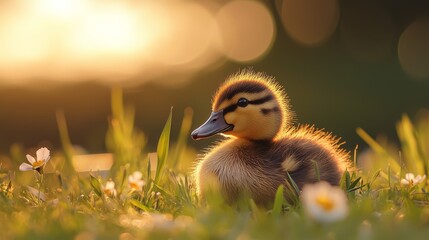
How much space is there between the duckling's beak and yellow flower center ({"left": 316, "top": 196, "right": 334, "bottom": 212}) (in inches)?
61.7

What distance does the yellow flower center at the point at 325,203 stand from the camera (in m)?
2.76

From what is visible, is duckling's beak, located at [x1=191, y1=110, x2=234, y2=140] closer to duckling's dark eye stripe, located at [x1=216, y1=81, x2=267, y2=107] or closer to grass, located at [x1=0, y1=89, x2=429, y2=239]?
duckling's dark eye stripe, located at [x1=216, y1=81, x2=267, y2=107]

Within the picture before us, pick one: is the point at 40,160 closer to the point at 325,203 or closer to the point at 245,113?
the point at 245,113

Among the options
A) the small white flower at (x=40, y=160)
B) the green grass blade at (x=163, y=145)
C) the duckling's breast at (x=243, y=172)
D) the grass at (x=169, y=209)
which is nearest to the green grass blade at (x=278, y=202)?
the grass at (x=169, y=209)

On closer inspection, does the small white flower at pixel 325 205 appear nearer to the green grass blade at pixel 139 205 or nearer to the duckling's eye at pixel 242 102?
the green grass blade at pixel 139 205

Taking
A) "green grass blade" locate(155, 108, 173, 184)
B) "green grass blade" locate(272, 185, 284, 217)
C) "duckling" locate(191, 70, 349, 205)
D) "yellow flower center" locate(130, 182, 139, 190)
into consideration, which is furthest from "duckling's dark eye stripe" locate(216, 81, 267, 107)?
"green grass blade" locate(272, 185, 284, 217)

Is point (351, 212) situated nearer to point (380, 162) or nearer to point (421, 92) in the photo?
point (380, 162)

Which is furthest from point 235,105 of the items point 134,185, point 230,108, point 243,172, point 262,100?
point 134,185

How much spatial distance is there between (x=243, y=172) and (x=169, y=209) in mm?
542

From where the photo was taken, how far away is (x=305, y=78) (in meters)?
10.9

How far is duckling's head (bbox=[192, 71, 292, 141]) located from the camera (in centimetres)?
437

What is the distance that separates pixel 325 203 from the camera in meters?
2.78

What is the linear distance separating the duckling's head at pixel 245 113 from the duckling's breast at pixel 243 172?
8cm

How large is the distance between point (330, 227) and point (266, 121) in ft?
5.44
